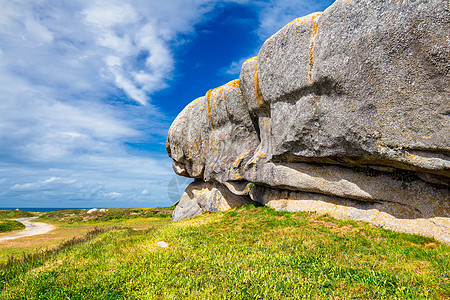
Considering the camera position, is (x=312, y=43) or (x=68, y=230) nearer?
(x=312, y=43)

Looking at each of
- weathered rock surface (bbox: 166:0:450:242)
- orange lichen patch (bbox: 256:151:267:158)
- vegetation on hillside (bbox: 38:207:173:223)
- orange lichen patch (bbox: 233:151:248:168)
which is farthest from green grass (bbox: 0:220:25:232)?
orange lichen patch (bbox: 256:151:267:158)

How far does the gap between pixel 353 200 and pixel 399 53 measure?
30.5 ft

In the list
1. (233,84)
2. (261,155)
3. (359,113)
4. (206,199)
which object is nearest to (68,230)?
(206,199)

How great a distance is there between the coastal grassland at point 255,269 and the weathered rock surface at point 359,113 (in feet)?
8.83

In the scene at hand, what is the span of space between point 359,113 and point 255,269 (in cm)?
1072

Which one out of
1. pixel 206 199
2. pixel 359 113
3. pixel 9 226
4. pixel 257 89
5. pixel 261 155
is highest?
pixel 257 89

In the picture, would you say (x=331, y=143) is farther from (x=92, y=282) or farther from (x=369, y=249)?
(x=92, y=282)

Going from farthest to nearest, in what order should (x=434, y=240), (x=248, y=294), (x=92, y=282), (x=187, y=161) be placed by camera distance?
(x=187, y=161) → (x=434, y=240) → (x=92, y=282) → (x=248, y=294)

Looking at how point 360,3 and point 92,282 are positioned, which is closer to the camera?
point 92,282

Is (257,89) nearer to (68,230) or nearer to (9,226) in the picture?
(68,230)

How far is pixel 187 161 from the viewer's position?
3478 centimetres

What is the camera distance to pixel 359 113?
13.8m

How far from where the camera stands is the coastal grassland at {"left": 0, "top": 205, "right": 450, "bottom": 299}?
6.95 m

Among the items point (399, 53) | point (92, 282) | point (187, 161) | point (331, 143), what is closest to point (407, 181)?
point (331, 143)
